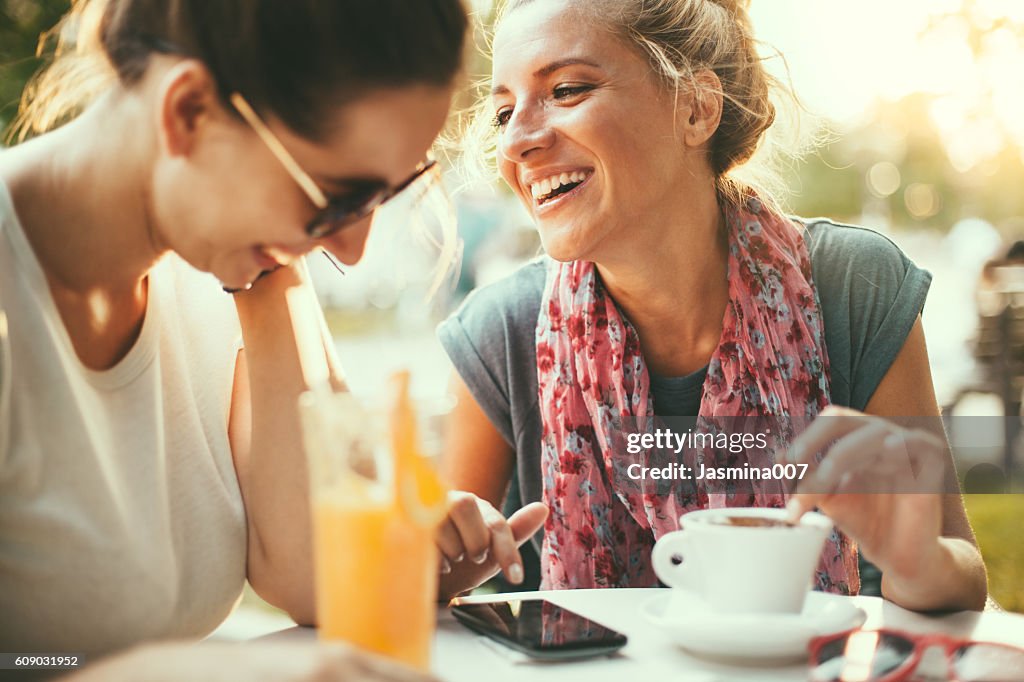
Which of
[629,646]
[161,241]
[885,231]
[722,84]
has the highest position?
[885,231]

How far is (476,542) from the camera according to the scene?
3.36ft

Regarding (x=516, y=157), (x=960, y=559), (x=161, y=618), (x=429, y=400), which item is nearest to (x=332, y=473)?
(x=429, y=400)

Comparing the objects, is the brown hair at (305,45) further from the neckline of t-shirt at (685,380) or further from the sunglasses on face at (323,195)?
the neckline of t-shirt at (685,380)

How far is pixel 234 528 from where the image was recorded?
3.51ft

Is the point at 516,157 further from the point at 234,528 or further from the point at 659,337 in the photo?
the point at 234,528

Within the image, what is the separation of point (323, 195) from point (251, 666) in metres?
0.42

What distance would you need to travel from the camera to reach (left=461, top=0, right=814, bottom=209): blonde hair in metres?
1.53

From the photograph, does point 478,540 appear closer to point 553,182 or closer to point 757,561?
point 757,561

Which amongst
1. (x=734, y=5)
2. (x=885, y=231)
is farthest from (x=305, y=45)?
(x=885, y=231)

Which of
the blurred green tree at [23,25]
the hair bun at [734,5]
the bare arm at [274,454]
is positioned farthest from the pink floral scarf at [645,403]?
the blurred green tree at [23,25]

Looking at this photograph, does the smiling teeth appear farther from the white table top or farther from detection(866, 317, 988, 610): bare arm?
the white table top

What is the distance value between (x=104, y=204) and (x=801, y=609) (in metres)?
0.74

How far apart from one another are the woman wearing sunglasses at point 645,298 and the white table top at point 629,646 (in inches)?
18.2

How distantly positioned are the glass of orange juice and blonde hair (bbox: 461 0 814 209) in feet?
3.43
